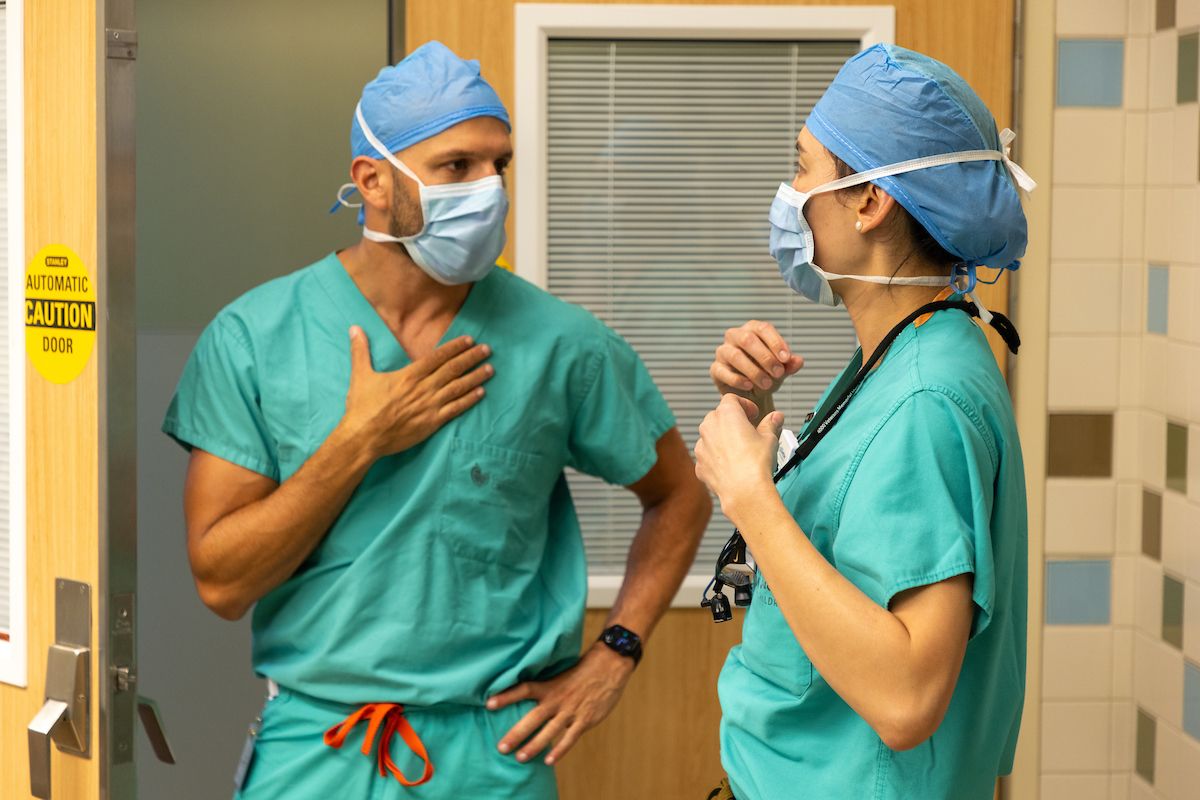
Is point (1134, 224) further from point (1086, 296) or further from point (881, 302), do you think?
point (881, 302)

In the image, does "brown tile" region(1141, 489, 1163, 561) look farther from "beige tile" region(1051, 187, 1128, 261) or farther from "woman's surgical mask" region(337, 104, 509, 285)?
"woman's surgical mask" region(337, 104, 509, 285)

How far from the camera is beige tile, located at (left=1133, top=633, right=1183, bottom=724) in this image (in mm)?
2246

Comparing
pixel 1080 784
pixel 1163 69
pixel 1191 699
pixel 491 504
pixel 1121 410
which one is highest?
pixel 1163 69

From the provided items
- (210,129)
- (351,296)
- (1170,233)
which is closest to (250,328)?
(351,296)

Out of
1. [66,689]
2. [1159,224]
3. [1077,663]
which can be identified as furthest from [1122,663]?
[66,689]

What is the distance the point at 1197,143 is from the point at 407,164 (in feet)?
4.36

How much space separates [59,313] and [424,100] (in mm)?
538

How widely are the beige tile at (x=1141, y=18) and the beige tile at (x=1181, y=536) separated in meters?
0.81

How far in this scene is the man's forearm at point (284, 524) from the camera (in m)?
1.65

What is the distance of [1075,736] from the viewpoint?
2.40 m

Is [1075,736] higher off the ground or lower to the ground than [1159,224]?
lower

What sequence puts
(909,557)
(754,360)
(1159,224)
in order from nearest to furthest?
(909,557) < (754,360) < (1159,224)

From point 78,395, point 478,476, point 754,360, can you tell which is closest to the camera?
point 754,360

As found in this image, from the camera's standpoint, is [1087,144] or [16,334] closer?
[16,334]
